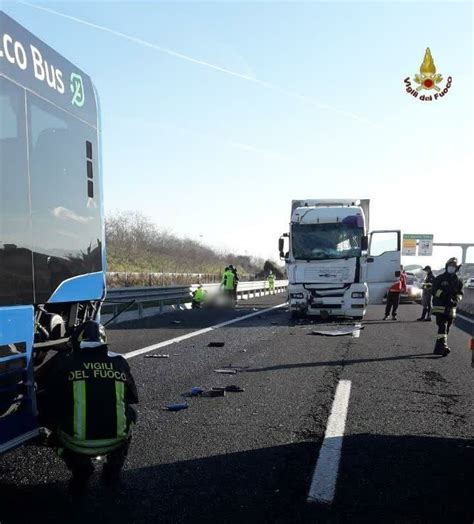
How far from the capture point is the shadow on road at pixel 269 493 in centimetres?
378

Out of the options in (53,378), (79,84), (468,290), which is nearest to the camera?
(53,378)

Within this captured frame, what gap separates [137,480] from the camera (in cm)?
439

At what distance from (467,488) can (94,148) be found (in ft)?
13.0

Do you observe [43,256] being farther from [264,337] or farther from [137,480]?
[264,337]

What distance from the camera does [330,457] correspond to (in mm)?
5023

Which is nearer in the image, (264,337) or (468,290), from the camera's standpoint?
(264,337)

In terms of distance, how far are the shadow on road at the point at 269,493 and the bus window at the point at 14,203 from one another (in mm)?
1310

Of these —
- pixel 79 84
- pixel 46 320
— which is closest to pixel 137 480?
pixel 46 320

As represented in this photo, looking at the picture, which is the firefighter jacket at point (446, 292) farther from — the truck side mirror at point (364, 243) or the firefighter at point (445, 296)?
the truck side mirror at point (364, 243)

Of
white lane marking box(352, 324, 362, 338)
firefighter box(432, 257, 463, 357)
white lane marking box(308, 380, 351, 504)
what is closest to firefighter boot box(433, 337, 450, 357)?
firefighter box(432, 257, 463, 357)

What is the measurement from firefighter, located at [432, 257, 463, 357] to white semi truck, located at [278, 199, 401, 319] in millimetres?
6961

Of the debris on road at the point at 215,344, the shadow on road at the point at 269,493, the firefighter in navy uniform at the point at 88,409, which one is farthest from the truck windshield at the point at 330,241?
the firefighter in navy uniform at the point at 88,409

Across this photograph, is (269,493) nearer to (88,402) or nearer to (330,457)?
(330,457)

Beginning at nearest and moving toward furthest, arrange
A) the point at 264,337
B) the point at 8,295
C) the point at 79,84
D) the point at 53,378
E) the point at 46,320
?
the point at 8,295 → the point at 53,378 → the point at 46,320 → the point at 79,84 → the point at 264,337
